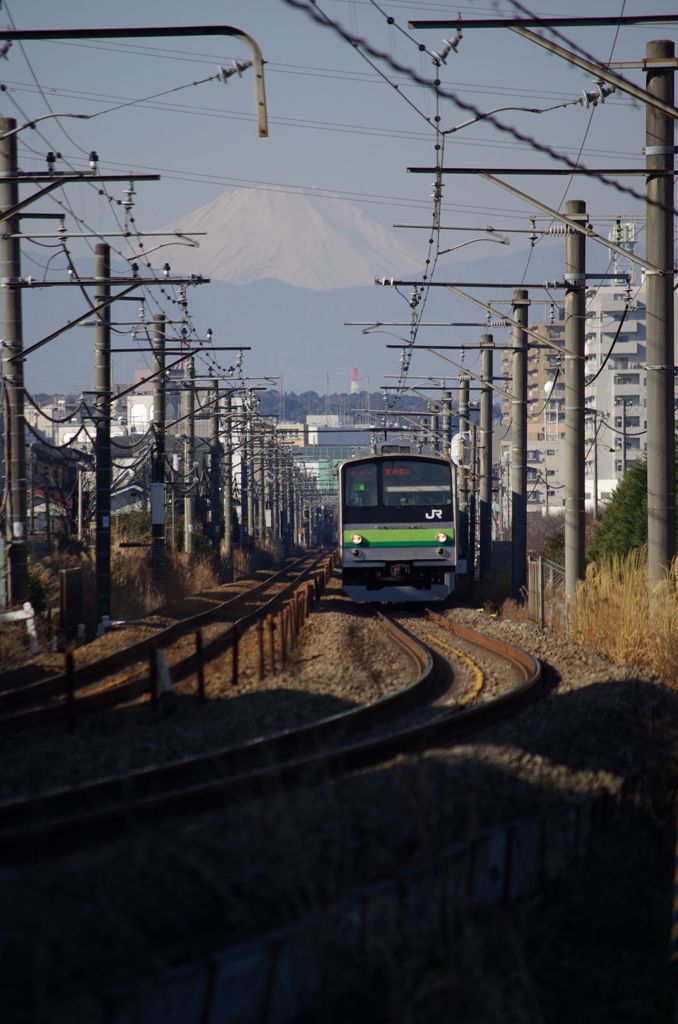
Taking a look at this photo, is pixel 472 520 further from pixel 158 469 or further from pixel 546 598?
pixel 546 598

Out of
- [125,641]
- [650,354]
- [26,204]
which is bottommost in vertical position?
[125,641]

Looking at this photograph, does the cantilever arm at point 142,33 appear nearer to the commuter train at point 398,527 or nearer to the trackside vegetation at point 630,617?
the trackside vegetation at point 630,617

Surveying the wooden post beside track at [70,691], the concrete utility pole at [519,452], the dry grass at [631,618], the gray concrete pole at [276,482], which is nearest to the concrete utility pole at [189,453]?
the concrete utility pole at [519,452]

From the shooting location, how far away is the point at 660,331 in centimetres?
1545

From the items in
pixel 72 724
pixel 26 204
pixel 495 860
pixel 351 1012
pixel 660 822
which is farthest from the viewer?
pixel 26 204

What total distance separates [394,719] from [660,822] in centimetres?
430

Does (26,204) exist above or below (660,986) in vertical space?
above

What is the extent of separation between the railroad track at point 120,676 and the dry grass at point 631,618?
4.93 meters

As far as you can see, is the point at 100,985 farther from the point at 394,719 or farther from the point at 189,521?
the point at 189,521

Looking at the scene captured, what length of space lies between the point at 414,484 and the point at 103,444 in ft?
23.4

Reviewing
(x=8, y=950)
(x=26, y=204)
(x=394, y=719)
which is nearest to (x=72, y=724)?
(x=394, y=719)

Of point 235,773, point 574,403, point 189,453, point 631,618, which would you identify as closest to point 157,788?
point 235,773

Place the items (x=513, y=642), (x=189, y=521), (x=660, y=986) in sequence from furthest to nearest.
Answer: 1. (x=189, y=521)
2. (x=513, y=642)
3. (x=660, y=986)

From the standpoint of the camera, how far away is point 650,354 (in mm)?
15461
